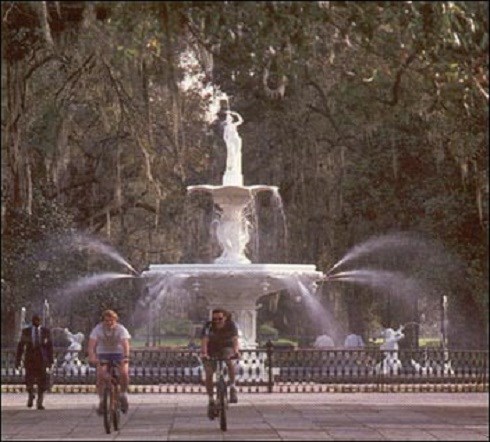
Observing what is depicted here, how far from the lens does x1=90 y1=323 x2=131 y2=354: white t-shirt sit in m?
20.1

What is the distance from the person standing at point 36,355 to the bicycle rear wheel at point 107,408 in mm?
6063

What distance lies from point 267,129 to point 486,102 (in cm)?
3096

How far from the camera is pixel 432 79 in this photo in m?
21.5

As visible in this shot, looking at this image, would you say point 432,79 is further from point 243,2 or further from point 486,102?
point 243,2

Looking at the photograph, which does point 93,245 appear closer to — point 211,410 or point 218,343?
point 218,343

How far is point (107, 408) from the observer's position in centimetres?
1955

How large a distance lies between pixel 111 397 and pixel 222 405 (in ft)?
4.65

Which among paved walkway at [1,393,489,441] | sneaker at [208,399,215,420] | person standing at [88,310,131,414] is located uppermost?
person standing at [88,310,131,414]

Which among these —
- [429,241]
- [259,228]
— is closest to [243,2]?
[429,241]

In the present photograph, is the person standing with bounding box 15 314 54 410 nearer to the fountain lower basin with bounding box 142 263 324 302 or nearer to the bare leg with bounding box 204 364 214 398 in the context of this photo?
the bare leg with bounding box 204 364 214 398

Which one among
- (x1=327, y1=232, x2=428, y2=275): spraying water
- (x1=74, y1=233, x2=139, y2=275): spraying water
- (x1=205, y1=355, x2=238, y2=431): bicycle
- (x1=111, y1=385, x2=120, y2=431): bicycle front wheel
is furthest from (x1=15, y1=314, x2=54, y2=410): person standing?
(x1=74, y1=233, x2=139, y2=275): spraying water

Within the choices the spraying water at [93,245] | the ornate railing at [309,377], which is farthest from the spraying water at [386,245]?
the ornate railing at [309,377]

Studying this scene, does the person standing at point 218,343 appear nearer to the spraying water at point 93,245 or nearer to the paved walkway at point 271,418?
the paved walkway at point 271,418

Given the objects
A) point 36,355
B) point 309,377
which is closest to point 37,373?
point 36,355
